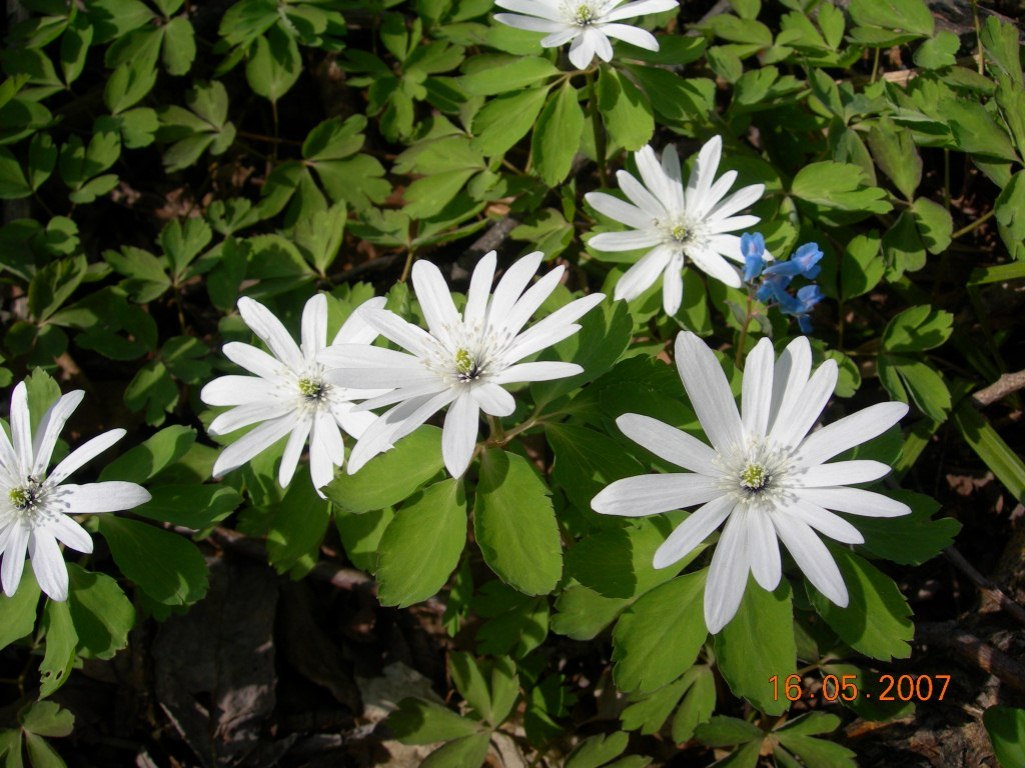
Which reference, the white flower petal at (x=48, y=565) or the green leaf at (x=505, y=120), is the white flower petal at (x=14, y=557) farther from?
the green leaf at (x=505, y=120)

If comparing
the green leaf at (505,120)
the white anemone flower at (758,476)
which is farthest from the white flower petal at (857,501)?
the green leaf at (505,120)

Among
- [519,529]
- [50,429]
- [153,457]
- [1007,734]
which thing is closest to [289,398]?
[153,457]

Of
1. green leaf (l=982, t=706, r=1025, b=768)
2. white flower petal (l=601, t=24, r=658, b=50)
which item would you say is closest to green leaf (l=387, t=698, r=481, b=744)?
green leaf (l=982, t=706, r=1025, b=768)

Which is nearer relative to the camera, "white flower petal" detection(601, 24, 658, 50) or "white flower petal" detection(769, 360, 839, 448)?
"white flower petal" detection(769, 360, 839, 448)

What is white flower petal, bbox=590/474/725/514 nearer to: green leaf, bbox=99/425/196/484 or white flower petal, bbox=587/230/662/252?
white flower petal, bbox=587/230/662/252

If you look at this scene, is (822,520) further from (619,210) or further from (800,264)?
(619,210)

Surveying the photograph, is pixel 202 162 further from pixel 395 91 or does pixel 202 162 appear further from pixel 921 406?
pixel 921 406

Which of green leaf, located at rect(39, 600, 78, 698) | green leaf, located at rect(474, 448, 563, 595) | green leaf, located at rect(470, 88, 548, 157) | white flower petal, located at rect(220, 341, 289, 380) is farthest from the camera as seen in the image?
green leaf, located at rect(470, 88, 548, 157)
